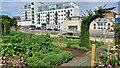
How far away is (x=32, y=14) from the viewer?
5422 centimetres

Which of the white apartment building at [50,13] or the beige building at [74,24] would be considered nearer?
the beige building at [74,24]

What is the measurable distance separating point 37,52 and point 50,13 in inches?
1745

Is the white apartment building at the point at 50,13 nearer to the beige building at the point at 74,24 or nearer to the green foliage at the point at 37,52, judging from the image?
the beige building at the point at 74,24

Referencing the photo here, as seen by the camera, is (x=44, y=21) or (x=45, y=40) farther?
(x=44, y=21)

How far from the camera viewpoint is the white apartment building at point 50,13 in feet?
142

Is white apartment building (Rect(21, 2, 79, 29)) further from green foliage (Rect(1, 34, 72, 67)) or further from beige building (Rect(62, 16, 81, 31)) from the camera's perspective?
green foliage (Rect(1, 34, 72, 67))

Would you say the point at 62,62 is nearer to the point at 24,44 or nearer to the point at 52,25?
the point at 24,44

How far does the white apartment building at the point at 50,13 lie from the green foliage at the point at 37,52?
35568 millimetres

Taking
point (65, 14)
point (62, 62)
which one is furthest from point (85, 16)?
point (65, 14)

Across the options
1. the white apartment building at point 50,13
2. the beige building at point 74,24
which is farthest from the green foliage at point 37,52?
the white apartment building at point 50,13

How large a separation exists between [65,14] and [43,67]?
137 feet

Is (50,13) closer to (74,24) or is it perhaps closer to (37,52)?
(74,24)

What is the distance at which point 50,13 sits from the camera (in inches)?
1875

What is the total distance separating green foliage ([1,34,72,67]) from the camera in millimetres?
3990
